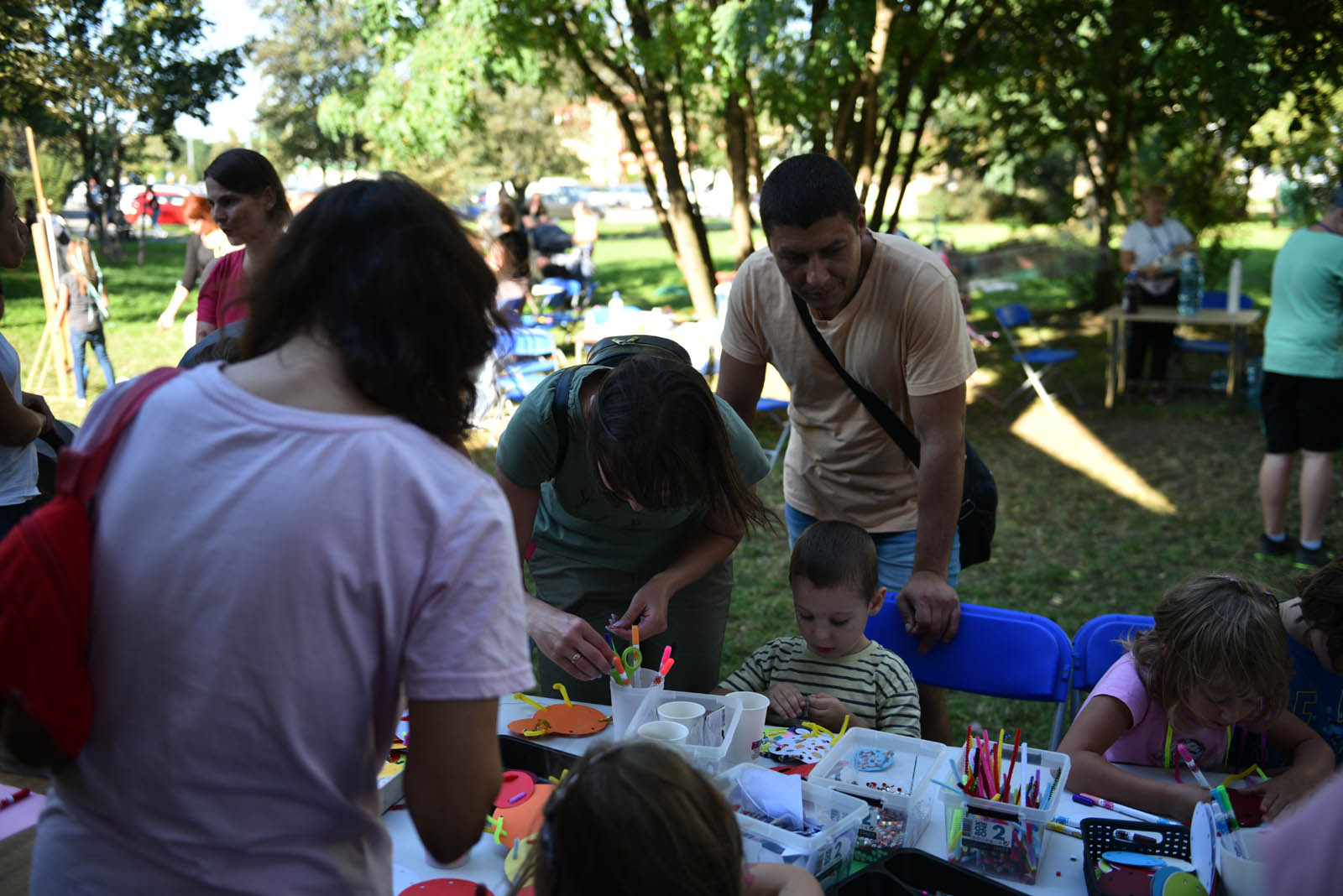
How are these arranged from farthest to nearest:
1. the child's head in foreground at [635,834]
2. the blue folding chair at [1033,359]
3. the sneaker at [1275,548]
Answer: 1. the blue folding chair at [1033,359]
2. the sneaker at [1275,548]
3. the child's head in foreground at [635,834]

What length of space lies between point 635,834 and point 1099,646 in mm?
1639

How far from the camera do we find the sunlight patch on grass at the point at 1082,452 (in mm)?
6161

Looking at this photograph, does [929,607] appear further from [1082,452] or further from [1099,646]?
[1082,452]

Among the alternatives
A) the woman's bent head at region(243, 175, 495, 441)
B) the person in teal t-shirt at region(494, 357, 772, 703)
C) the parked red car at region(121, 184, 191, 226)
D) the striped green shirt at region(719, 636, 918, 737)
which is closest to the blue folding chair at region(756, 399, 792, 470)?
the striped green shirt at region(719, 636, 918, 737)

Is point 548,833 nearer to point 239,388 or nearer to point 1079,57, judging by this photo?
point 239,388

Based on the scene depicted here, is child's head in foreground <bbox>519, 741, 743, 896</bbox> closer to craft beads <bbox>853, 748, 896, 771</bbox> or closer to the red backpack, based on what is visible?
the red backpack

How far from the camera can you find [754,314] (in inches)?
103

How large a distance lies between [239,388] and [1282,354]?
195 inches

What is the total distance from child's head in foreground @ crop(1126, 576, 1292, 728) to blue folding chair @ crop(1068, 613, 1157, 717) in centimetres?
31

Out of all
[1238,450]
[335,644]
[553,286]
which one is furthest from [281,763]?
[553,286]

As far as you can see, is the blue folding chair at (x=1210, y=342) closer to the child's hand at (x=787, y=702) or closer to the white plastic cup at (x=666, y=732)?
the child's hand at (x=787, y=702)

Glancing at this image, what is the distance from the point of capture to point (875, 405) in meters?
2.46

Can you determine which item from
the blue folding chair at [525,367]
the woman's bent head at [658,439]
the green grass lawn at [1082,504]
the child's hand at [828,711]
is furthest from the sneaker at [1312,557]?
the blue folding chair at [525,367]

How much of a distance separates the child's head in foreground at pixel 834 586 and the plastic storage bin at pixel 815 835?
0.65 meters
